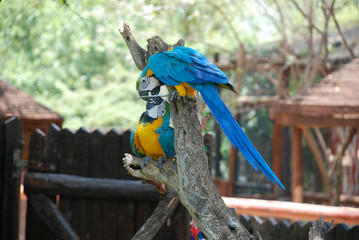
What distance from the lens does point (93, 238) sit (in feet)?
9.45

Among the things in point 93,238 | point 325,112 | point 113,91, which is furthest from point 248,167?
point 93,238

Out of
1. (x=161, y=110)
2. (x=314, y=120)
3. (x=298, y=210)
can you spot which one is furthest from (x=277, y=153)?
(x=161, y=110)

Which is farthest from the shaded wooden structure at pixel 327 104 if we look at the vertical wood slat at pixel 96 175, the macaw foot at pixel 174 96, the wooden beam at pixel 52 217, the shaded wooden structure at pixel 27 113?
the macaw foot at pixel 174 96

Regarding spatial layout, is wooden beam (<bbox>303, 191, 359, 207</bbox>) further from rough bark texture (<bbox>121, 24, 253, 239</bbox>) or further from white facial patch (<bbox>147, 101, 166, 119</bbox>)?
rough bark texture (<bbox>121, 24, 253, 239</bbox>)

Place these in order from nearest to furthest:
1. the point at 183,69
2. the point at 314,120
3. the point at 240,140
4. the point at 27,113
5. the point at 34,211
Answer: the point at 240,140 < the point at 183,69 < the point at 34,211 < the point at 27,113 < the point at 314,120

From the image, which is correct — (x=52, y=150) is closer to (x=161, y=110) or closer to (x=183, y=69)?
(x=161, y=110)

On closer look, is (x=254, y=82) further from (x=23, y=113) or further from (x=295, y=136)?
(x=23, y=113)

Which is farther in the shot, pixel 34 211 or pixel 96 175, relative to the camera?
pixel 34 211

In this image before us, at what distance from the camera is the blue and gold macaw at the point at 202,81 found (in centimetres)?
164

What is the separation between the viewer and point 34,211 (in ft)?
9.88

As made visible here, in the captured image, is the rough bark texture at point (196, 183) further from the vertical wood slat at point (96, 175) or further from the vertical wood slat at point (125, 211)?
the vertical wood slat at point (96, 175)

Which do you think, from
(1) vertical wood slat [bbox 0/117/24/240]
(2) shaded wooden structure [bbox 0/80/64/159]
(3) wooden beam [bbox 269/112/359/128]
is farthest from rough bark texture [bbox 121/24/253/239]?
(3) wooden beam [bbox 269/112/359/128]

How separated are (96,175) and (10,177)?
619mm

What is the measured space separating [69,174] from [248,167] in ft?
26.4
